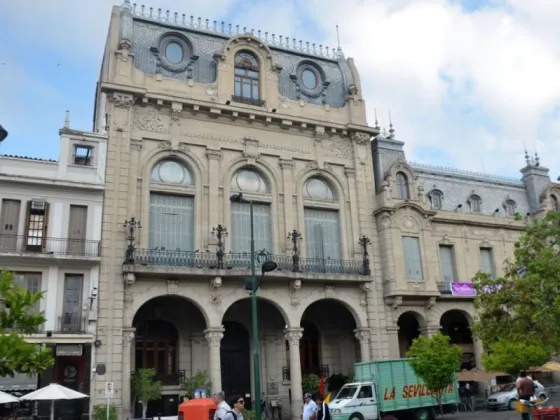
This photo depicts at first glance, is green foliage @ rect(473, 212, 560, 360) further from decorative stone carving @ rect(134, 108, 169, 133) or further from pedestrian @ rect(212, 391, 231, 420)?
decorative stone carving @ rect(134, 108, 169, 133)

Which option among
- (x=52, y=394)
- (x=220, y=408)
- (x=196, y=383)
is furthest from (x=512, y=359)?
(x=220, y=408)

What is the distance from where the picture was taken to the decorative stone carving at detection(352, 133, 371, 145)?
34219 mm

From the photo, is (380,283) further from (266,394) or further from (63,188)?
(63,188)

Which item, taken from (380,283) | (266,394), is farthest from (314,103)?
(266,394)

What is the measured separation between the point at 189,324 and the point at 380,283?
10.7 m

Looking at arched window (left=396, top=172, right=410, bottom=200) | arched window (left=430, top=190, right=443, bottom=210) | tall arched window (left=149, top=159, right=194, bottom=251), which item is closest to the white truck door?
tall arched window (left=149, top=159, right=194, bottom=251)

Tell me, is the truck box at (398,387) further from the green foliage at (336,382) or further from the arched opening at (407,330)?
the arched opening at (407,330)

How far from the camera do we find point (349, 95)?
3503 cm

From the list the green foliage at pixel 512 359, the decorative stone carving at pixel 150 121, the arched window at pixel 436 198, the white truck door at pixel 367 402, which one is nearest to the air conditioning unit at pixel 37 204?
the decorative stone carving at pixel 150 121

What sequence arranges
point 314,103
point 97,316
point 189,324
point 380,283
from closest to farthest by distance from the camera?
point 97,316 → point 189,324 → point 380,283 → point 314,103

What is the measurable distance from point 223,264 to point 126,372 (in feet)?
21.5

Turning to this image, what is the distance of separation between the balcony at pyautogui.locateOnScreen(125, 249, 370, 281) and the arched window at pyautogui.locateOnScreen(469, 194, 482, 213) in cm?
1235

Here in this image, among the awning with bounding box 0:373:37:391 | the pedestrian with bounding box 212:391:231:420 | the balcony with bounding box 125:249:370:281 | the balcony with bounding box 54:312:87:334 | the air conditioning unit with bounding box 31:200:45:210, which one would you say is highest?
the air conditioning unit with bounding box 31:200:45:210

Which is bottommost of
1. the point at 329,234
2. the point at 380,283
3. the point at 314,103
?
the point at 380,283
